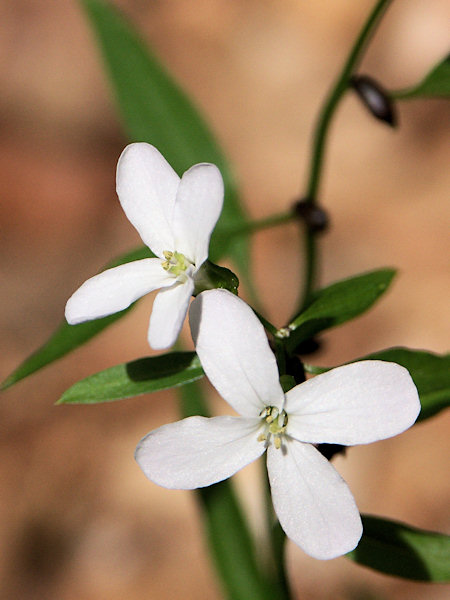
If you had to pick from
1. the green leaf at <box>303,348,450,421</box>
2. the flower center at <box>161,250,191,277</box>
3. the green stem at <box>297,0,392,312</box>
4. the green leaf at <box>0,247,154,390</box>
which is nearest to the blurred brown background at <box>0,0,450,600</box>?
the green stem at <box>297,0,392,312</box>

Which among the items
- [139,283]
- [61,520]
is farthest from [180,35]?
[139,283]

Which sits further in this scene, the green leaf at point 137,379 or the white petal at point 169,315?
the green leaf at point 137,379

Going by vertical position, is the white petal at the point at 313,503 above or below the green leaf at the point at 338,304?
below

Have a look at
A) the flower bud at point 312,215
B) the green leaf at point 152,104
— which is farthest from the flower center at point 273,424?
the green leaf at point 152,104

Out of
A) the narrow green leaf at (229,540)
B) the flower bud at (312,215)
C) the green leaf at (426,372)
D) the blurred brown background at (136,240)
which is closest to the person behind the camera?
the green leaf at (426,372)

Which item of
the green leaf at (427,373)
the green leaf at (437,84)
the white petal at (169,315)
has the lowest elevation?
the green leaf at (427,373)

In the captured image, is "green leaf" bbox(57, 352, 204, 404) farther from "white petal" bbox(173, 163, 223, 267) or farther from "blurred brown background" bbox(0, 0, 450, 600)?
"blurred brown background" bbox(0, 0, 450, 600)

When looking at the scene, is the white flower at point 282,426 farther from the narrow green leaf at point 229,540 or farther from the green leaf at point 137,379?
the narrow green leaf at point 229,540
